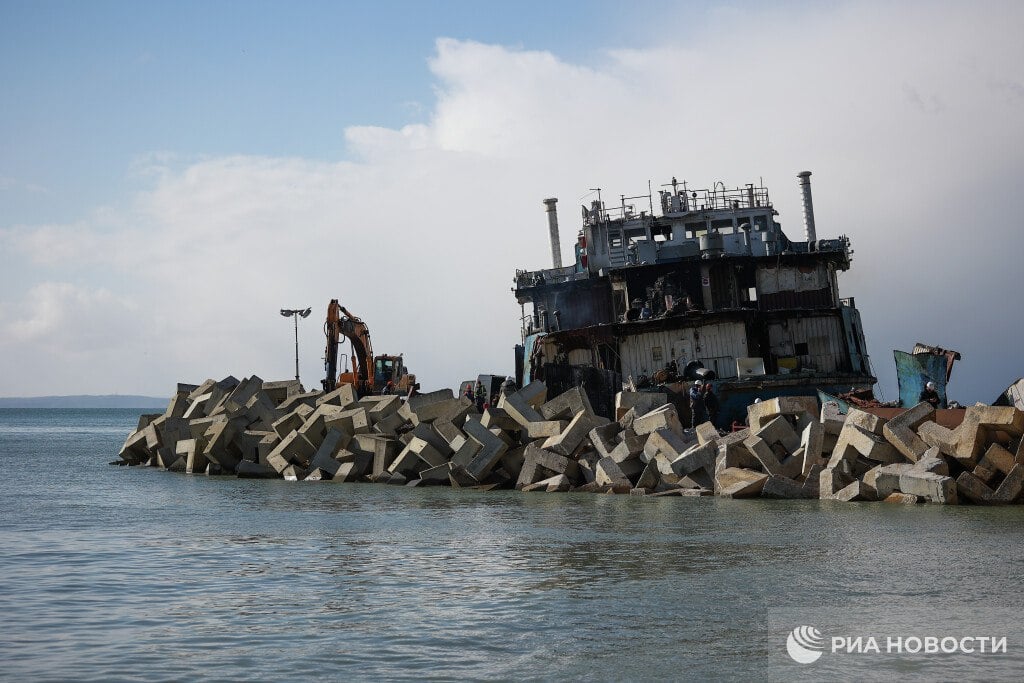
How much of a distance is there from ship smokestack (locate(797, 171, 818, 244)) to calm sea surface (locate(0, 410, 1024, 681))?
18.0m

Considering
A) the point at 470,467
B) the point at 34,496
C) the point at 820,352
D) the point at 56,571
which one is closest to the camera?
the point at 56,571

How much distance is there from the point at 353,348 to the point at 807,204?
15.0 metres

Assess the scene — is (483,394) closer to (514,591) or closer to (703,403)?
(703,403)

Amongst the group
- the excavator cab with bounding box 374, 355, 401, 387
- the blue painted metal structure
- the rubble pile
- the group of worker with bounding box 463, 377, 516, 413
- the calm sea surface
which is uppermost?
the excavator cab with bounding box 374, 355, 401, 387

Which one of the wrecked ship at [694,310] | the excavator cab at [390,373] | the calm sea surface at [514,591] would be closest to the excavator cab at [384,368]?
the excavator cab at [390,373]

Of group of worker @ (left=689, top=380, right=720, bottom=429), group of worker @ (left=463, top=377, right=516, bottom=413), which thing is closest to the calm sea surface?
group of worker @ (left=689, top=380, right=720, bottom=429)

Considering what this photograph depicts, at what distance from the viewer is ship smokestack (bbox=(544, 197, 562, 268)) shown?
3500 centimetres

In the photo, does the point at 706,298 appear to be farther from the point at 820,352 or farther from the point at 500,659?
the point at 500,659

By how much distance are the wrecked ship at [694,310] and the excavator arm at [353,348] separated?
5.98 meters

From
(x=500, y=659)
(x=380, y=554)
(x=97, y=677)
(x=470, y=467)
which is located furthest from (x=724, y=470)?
(x=97, y=677)

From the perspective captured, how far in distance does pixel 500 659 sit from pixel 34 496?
56.5 feet

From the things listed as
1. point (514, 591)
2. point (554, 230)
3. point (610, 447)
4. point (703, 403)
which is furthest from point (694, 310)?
point (514, 591)

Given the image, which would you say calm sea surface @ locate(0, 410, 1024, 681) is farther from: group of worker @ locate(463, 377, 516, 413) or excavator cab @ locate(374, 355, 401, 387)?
excavator cab @ locate(374, 355, 401, 387)

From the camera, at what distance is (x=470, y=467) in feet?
62.7
